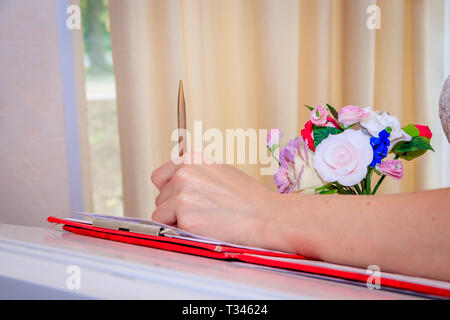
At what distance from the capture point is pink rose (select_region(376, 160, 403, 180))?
65 centimetres

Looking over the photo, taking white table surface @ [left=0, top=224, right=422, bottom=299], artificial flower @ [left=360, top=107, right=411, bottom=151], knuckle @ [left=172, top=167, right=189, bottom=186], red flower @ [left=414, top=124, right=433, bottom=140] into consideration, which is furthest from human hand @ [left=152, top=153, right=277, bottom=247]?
red flower @ [left=414, top=124, right=433, bottom=140]

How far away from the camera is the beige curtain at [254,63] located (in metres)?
1.26

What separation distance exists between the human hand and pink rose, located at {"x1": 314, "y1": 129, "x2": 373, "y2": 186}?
5.7 inches

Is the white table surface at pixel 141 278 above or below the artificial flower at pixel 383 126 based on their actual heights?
below

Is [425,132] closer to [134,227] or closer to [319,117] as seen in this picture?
[319,117]

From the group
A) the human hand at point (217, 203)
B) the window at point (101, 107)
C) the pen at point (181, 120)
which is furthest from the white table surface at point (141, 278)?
the window at point (101, 107)

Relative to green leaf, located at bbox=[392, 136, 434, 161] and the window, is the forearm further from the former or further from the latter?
the window

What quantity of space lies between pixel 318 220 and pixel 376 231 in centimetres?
6

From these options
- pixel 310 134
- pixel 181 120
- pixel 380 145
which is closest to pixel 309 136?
pixel 310 134

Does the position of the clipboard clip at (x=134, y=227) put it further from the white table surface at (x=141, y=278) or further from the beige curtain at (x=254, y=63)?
the beige curtain at (x=254, y=63)

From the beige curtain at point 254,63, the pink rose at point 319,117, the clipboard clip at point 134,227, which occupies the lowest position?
the clipboard clip at point 134,227

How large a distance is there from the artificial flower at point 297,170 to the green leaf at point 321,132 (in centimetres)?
2

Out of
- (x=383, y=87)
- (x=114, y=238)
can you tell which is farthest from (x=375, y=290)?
(x=383, y=87)
